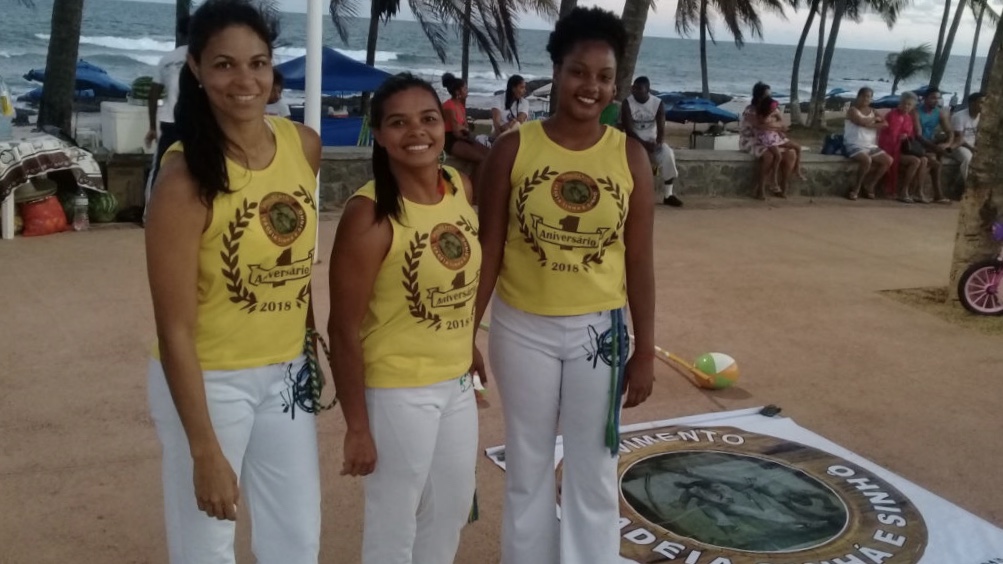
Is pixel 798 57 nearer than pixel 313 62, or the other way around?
pixel 313 62

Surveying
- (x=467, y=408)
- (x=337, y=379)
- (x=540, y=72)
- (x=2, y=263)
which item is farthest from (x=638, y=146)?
(x=540, y=72)

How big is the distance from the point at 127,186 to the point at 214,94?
719 cm

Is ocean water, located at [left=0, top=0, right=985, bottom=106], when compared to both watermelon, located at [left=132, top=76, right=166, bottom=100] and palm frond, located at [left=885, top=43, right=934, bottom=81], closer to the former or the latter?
palm frond, located at [left=885, top=43, right=934, bottom=81]

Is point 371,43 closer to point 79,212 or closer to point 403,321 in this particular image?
point 79,212

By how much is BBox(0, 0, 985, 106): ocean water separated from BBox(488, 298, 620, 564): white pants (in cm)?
2597

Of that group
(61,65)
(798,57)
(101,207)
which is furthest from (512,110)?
(798,57)

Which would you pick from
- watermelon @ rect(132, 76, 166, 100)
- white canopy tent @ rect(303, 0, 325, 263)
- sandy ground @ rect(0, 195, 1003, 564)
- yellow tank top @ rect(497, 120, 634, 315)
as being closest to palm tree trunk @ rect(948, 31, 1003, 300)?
sandy ground @ rect(0, 195, 1003, 564)

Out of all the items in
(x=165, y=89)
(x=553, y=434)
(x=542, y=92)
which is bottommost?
(x=553, y=434)

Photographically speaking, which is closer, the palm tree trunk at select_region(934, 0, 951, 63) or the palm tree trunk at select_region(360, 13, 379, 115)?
the palm tree trunk at select_region(360, 13, 379, 115)

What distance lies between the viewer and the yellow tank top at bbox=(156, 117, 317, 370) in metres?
1.96

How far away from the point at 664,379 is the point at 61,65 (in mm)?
7677

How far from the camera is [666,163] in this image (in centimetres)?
1095

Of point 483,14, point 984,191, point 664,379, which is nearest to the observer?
point 664,379

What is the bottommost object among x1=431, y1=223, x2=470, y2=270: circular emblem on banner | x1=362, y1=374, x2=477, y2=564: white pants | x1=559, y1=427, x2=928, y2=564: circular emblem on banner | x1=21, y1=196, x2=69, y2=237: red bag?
x1=559, y1=427, x2=928, y2=564: circular emblem on banner
